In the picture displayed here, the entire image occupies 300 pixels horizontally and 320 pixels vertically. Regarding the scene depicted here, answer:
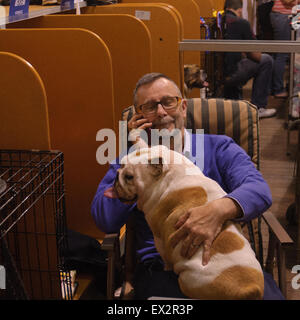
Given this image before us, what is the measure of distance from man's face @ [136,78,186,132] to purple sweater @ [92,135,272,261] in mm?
139

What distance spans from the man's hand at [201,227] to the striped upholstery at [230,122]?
2.51 ft

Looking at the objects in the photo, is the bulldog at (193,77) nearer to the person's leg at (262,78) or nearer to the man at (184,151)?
the person's leg at (262,78)

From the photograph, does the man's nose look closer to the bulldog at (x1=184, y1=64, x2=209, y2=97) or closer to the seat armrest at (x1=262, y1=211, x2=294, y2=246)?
the seat armrest at (x1=262, y1=211, x2=294, y2=246)

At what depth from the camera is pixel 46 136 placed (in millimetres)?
1737

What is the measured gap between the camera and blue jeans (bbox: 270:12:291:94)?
231 inches

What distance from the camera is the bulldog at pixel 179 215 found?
1.38 meters

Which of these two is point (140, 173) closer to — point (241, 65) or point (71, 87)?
point (71, 87)

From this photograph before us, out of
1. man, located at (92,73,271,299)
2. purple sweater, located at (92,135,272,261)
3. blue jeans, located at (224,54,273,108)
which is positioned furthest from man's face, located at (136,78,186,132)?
blue jeans, located at (224,54,273,108)

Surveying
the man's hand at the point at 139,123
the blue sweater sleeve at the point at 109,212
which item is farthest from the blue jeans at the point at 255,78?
the blue sweater sleeve at the point at 109,212

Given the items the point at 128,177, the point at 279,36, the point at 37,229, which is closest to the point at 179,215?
the point at 128,177

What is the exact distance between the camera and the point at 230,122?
86.8 inches
